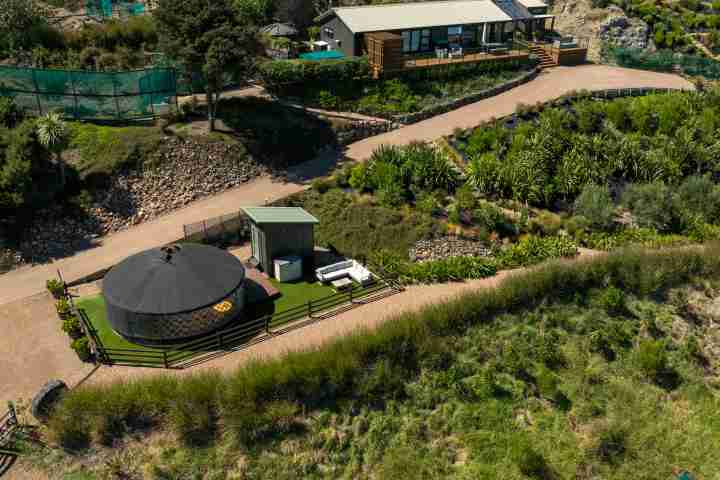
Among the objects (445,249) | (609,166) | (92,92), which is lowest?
(445,249)

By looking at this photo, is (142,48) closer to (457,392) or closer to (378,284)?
(378,284)

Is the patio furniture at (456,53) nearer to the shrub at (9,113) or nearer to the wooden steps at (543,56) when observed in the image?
the wooden steps at (543,56)

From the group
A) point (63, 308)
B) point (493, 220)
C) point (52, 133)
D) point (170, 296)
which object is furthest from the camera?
point (52, 133)

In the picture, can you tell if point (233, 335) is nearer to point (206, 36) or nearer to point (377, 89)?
point (206, 36)

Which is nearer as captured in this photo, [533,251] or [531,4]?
[533,251]

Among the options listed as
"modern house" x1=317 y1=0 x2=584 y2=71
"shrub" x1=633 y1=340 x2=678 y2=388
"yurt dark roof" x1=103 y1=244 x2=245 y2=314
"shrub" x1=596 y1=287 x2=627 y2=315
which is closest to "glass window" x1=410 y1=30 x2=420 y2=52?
"modern house" x1=317 y1=0 x2=584 y2=71

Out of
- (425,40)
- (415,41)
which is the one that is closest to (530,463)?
(415,41)
